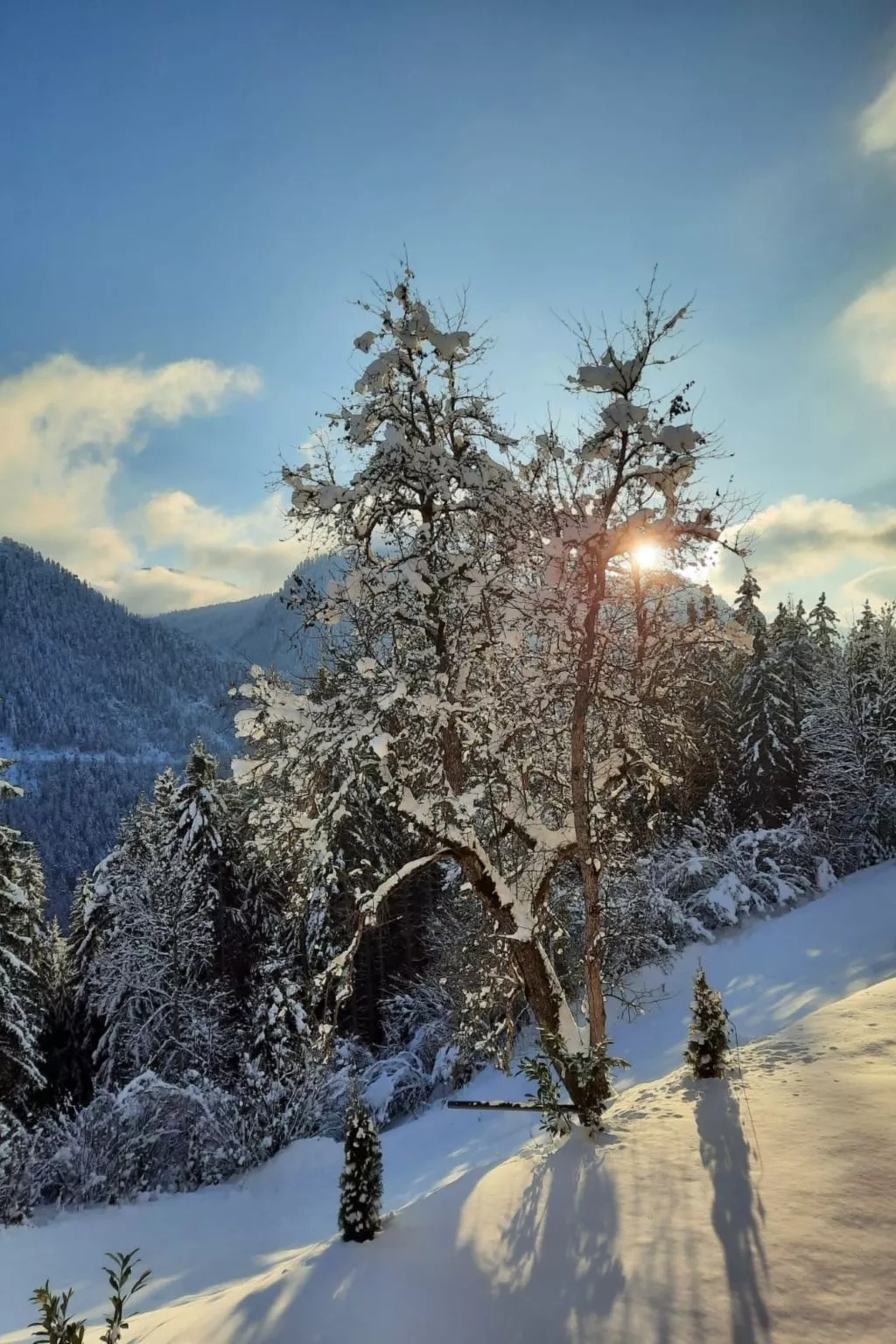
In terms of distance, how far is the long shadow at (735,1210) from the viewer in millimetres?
3963

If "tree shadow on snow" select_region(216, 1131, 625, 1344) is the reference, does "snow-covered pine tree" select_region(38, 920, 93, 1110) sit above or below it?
below

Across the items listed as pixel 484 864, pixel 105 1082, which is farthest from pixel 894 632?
pixel 105 1082

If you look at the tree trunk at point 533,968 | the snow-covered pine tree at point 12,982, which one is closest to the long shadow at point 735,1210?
the tree trunk at point 533,968

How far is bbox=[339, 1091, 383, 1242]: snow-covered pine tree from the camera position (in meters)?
6.51

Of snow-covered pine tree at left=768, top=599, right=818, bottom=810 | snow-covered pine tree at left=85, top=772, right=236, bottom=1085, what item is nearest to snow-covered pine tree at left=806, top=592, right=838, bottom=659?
snow-covered pine tree at left=768, top=599, right=818, bottom=810

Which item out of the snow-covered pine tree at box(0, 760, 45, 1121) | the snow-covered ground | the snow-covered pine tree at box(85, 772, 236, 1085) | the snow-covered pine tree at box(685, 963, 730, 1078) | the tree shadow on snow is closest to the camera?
the snow-covered ground

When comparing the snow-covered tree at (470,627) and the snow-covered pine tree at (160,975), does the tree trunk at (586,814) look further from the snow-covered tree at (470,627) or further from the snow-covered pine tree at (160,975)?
the snow-covered pine tree at (160,975)

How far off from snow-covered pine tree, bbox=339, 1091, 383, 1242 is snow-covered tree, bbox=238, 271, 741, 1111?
1572mm

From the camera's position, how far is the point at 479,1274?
5199 millimetres

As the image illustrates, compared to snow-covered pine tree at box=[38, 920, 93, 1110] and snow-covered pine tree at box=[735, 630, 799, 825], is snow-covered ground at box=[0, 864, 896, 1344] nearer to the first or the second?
snow-covered pine tree at box=[38, 920, 93, 1110]

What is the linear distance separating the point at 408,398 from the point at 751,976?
54.4 feet

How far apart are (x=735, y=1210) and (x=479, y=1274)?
1.88 metres

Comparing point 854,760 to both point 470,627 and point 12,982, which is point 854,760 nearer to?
point 470,627

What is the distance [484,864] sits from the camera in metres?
8.86
